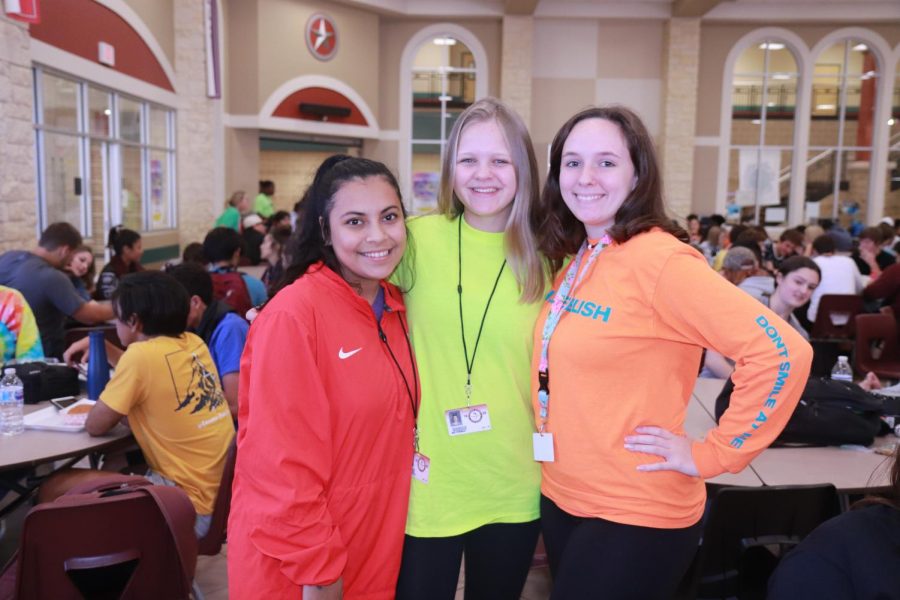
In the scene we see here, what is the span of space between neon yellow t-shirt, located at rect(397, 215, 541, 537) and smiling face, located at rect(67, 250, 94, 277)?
465cm

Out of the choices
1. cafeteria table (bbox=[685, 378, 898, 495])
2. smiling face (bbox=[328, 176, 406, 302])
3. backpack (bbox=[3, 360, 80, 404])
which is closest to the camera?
smiling face (bbox=[328, 176, 406, 302])

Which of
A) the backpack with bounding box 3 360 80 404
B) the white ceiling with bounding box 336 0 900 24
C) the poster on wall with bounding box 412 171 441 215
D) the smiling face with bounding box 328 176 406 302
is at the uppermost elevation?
the white ceiling with bounding box 336 0 900 24

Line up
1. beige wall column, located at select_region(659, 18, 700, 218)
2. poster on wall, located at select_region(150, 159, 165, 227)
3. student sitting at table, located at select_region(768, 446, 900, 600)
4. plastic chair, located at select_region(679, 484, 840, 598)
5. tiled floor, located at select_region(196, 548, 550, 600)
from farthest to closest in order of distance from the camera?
beige wall column, located at select_region(659, 18, 700, 218) < poster on wall, located at select_region(150, 159, 165, 227) < tiled floor, located at select_region(196, 548, 550, 600) < plastic chair, located at select_region(679, 484, 840, 598) < student sitting at table, located at select_region(768, 446, 900, 600)

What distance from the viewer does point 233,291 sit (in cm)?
468

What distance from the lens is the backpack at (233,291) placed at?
466cm

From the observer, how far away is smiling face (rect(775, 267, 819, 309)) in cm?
389

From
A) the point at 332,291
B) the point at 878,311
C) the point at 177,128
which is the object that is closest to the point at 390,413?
the point at 332,291

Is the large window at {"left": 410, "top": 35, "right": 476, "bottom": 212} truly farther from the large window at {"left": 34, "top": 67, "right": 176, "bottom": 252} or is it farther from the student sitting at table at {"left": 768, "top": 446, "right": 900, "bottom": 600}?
the student sitting at table at {"left": 768, "top": 446, "right": 900, "bottom": 600}

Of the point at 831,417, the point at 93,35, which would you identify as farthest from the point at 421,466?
the point at 93,35

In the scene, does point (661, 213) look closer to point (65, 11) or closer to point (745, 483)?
point (745, 483)

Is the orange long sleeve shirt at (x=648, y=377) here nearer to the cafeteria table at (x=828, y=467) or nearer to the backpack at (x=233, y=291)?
the cafeteria table at (x=828, y=467)

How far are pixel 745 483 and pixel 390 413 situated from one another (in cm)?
151

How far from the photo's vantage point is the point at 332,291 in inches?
63.1

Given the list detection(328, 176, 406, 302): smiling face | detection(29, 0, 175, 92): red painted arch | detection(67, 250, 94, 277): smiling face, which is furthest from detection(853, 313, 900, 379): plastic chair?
detection(29, 0, 175, 92): red painted arch
